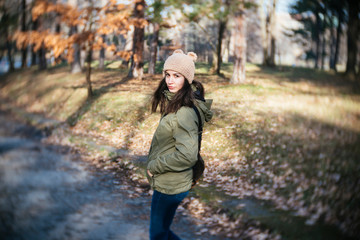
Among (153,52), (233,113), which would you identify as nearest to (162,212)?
(233,113)

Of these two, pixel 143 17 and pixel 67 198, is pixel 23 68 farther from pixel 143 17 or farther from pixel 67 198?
pixel 143 17

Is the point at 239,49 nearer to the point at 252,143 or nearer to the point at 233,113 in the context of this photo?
the point at 233,113

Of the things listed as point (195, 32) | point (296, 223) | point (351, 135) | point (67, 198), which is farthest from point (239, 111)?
point (67, 198)

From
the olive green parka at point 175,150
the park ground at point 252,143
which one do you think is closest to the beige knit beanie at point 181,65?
the olive green parka at point 175,150

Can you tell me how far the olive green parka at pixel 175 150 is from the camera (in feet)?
7.64

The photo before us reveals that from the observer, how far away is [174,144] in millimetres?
2457

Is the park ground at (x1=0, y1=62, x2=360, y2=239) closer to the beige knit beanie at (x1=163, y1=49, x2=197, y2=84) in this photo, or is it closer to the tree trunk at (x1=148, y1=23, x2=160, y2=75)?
the tree trunk at (x1=148, y1=23, x2=160, y2=75)

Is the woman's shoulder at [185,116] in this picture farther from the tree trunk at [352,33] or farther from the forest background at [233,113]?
the tree trunk at [352,33]

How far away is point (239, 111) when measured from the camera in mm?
8938

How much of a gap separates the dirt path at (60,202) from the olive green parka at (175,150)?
4.69ft

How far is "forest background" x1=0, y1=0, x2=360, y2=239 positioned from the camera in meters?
4.12

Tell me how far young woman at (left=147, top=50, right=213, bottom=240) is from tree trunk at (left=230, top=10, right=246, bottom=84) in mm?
9178

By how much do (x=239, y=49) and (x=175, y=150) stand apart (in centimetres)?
999

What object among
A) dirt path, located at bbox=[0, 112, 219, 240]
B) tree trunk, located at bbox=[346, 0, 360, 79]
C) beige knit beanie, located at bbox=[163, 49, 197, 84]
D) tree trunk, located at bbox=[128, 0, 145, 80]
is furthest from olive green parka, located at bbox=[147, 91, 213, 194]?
tree trunk, located at bbox=[128, 0, 145, 80]
